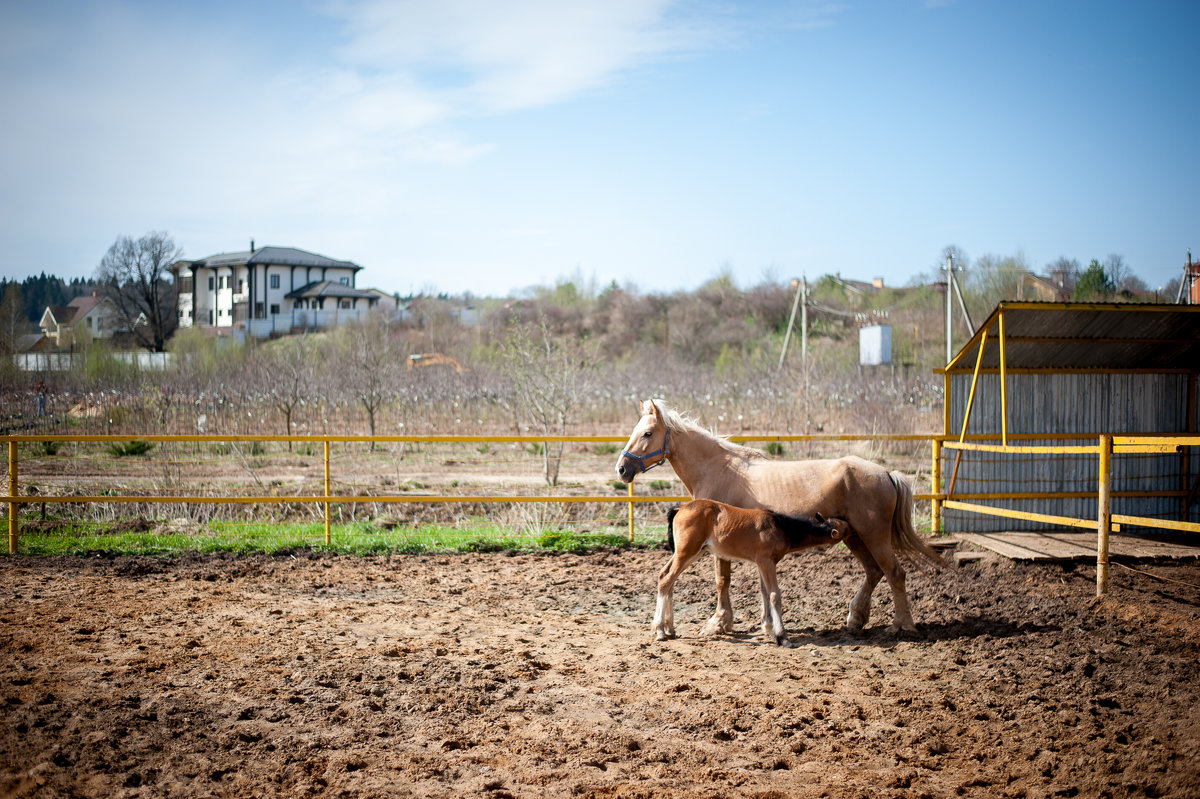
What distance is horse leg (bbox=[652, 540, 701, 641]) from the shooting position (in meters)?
5.95

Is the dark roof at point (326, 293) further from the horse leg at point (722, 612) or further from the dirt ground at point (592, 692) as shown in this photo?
the horse leg at point (722, 612)

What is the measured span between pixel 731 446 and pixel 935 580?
2.26 meters

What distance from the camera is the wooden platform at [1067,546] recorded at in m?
7.46

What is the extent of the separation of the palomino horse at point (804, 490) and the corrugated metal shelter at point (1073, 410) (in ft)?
10.1

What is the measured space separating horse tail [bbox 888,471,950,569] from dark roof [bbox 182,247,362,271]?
206 feet

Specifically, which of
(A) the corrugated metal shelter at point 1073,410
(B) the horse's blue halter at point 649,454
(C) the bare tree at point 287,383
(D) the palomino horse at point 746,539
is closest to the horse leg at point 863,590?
(D) the palomino horse at point 746,539

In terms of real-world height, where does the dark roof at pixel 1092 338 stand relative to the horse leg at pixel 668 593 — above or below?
above

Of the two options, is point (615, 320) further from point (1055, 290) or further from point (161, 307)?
point (161, 307)

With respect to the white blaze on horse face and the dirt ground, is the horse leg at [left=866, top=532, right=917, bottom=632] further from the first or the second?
the white blaze on horse face

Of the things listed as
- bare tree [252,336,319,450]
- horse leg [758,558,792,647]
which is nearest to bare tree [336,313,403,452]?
bare tree [252,336,319,450]

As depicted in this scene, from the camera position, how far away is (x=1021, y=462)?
30.7ft

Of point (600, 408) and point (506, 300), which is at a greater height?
point (506, 300)

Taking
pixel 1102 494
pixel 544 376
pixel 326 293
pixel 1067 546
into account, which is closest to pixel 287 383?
pixel 544 376

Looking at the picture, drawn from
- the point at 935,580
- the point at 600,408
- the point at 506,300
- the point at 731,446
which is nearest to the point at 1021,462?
the point at 935,580
